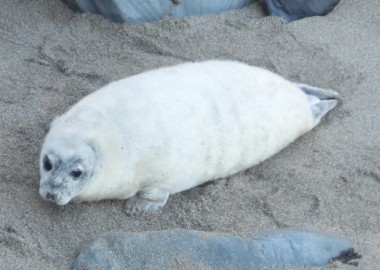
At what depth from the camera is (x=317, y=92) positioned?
4.27 metres

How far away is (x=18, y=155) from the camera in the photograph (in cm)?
369

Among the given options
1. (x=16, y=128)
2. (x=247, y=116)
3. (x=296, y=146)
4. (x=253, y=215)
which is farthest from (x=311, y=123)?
(x=16, y=128)

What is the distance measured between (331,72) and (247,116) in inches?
36.7

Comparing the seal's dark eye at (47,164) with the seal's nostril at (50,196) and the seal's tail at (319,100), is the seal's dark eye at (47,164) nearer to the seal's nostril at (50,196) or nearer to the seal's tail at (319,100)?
the seal's nostril at (50,196)

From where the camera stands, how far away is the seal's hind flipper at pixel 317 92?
13.9ft

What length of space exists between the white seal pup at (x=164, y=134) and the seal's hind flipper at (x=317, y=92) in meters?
0.22

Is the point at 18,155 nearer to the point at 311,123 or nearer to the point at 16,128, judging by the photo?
the point at 16,128

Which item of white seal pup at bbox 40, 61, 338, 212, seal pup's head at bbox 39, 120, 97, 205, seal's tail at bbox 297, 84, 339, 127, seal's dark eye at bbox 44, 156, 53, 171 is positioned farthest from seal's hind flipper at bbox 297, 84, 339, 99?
seal's dark eye at bbox 44, 156, 53, 171

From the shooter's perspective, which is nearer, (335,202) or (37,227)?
(37,227)

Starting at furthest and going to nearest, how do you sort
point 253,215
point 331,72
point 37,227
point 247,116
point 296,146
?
point 331,72, point 296,146, point 247,116, point 253,215, point 37,227

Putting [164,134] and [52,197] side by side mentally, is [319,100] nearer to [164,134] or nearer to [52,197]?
[164,134]

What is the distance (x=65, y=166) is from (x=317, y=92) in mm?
1462

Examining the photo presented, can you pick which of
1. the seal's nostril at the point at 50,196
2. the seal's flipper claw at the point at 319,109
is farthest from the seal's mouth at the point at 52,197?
the seal's flipper claw at the point at 319,109

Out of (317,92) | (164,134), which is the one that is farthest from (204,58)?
(164,134)
